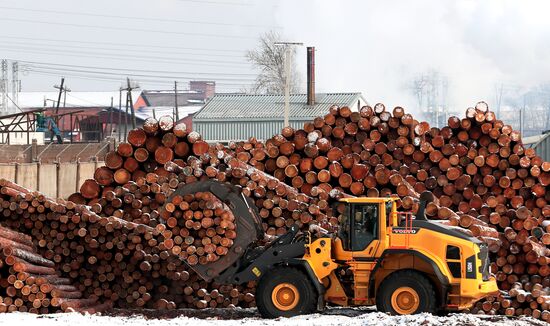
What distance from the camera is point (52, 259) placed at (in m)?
16.7

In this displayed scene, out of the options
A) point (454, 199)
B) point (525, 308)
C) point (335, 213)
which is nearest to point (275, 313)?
point (335, 213)

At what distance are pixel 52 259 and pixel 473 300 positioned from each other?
7.05 m

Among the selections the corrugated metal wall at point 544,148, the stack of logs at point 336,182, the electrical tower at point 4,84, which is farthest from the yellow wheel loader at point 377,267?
the electrical tower at point 4,84

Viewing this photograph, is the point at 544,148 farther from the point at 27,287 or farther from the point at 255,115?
the point at 255,115

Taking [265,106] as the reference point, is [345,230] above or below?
below

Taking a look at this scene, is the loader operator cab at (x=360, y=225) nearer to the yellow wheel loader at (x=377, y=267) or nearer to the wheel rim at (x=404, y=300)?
the yellow wheel loader at (x=377, y=267)

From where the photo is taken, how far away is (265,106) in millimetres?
59750

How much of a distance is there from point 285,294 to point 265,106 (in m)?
45.7

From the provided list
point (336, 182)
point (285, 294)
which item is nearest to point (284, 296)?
point (285, 294)

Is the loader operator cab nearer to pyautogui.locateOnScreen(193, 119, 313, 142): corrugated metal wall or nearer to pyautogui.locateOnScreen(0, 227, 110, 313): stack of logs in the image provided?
pyautogui.locateOnScreen(0, 227, 110, 313): stack of logs

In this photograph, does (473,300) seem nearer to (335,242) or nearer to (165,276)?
(335,242)

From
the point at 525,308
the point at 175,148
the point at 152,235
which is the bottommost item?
the point at 525,308

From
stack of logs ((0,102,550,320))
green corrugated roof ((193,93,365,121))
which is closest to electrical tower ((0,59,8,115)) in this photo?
green corrugated roof ((193,93,365,121))

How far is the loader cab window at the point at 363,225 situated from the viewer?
47.1 ft
